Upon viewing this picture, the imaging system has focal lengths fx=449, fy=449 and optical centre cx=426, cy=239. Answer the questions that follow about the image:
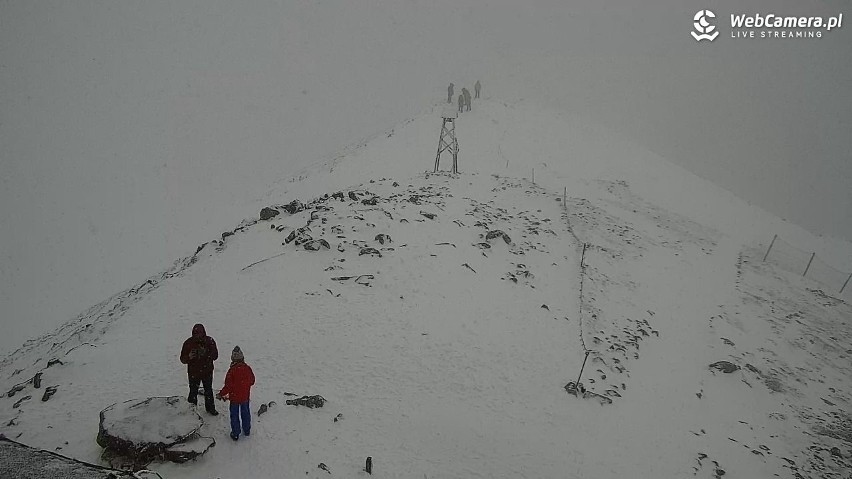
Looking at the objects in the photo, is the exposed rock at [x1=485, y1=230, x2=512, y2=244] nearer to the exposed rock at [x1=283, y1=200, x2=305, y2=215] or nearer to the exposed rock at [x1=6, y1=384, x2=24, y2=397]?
the exposed rock at [x1=283, y1=200, x2=305, y2=215]

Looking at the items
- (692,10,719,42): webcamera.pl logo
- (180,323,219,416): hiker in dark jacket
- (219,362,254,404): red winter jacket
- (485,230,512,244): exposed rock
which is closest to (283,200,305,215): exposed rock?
(485,230,512,244): exposed rock

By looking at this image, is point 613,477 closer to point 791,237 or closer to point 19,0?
point 791,237

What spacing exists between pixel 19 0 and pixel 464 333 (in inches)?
4053


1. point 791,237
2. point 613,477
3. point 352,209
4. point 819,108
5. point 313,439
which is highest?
point 819,108

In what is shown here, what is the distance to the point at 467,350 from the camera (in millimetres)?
13219

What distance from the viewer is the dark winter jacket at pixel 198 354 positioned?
8641mm

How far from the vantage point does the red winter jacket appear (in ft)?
27.2

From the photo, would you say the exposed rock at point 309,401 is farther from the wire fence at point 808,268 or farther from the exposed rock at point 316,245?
the wire fence at point 808,268

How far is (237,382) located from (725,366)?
15.9 metres

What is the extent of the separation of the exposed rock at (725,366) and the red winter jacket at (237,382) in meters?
15.5

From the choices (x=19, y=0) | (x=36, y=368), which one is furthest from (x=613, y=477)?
(x=19, y=0)

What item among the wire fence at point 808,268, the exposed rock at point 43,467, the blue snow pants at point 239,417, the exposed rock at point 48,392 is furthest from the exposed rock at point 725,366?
the exposed rock at point 48,392

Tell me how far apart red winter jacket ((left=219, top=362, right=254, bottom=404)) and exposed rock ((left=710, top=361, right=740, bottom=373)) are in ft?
51.0

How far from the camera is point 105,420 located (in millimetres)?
7961
